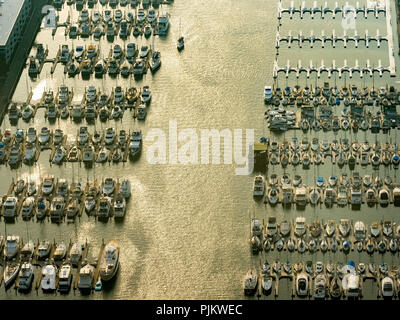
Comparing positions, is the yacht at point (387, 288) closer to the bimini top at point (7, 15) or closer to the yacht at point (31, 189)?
the yacht at point (31, 189)

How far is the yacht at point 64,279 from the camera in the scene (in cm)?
14188

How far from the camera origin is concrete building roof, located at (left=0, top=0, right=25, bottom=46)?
18038cm

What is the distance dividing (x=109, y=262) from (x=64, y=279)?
5.27 m

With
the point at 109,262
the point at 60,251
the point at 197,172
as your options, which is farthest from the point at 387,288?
the point at 60,251

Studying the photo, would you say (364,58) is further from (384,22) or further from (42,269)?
(42,269)

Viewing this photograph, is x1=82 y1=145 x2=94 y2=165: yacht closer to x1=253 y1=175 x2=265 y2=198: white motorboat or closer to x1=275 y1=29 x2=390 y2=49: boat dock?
x1=253 y1=175 x2=265 y2=198: white motorboat

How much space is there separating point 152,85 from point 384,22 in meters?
34.3

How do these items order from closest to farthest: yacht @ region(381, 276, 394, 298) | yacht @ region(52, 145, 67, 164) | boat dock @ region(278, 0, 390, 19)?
1. yacht @ region(381, 276, 394, 298)
2. yacht @ region(52, 145, 67, 164)
3. boat dock @ region(278, 0, 390, 19)

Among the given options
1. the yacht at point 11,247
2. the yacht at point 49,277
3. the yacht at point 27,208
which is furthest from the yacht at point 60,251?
the yacht at point 27,208

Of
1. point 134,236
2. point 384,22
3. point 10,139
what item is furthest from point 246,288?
point 384,22

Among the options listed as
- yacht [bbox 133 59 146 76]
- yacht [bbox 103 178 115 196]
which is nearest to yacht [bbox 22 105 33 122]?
yacht [bbox 133 59 146 76]

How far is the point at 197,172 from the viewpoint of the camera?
160250 millimetres

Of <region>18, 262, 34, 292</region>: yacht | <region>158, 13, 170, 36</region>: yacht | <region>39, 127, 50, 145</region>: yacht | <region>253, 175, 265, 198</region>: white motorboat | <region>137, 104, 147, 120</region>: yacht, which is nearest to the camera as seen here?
<region>18, 262, 34, 292</region>: yacht

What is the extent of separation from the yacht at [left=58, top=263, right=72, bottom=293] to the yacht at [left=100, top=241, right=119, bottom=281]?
129 inches
